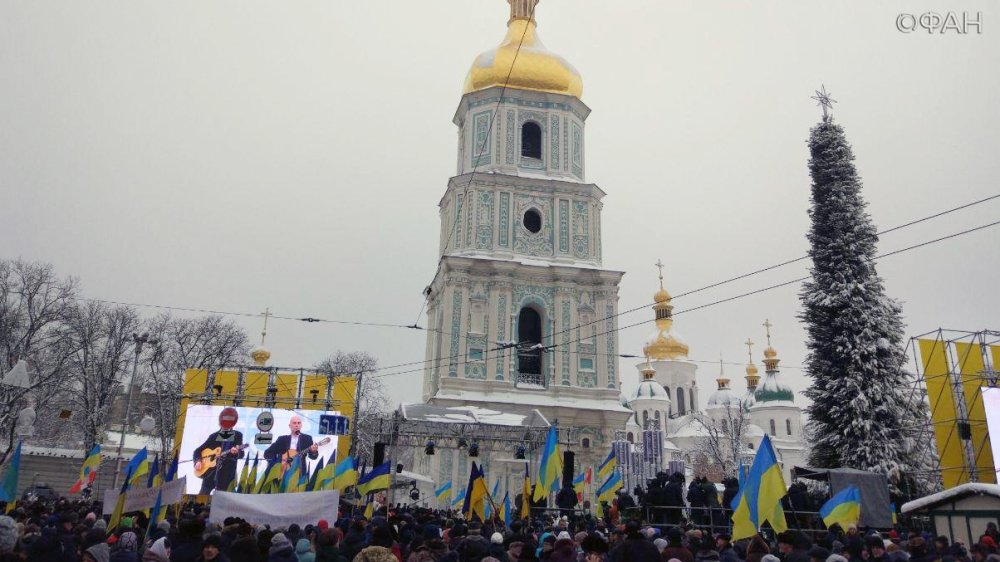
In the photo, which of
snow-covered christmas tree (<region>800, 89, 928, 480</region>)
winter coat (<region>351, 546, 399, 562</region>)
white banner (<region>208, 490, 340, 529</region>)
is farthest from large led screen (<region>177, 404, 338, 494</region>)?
winter coat (<region>351, 546, 399, 562</region>)

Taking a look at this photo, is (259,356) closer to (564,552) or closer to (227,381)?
(227,381)

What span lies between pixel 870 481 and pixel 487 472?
50.7ft

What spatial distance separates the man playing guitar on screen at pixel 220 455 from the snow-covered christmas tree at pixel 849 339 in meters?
17.8

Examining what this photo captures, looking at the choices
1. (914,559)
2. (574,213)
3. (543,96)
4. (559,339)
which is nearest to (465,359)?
(559,339)

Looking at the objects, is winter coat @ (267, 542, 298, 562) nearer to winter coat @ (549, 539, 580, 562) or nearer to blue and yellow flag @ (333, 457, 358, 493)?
winter coat @ (549, 539, 580, 562)

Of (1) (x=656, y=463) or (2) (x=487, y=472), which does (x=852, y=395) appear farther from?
(1) (x=656, y=463)

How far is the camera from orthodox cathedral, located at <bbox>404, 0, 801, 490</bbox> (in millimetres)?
31672

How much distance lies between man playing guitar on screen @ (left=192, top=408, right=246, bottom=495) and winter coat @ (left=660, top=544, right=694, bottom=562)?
65.4 feet

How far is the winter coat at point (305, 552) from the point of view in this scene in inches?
286

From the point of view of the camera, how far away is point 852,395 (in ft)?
69.8

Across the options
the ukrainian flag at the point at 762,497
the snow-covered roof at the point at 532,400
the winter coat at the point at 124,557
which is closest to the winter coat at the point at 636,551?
the ukrainian flag at the point at 762,497

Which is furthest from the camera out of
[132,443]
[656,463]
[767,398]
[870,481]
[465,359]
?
[767,398]

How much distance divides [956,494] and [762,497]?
5.86 meters

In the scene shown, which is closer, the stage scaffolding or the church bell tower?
the stage scaffolding
